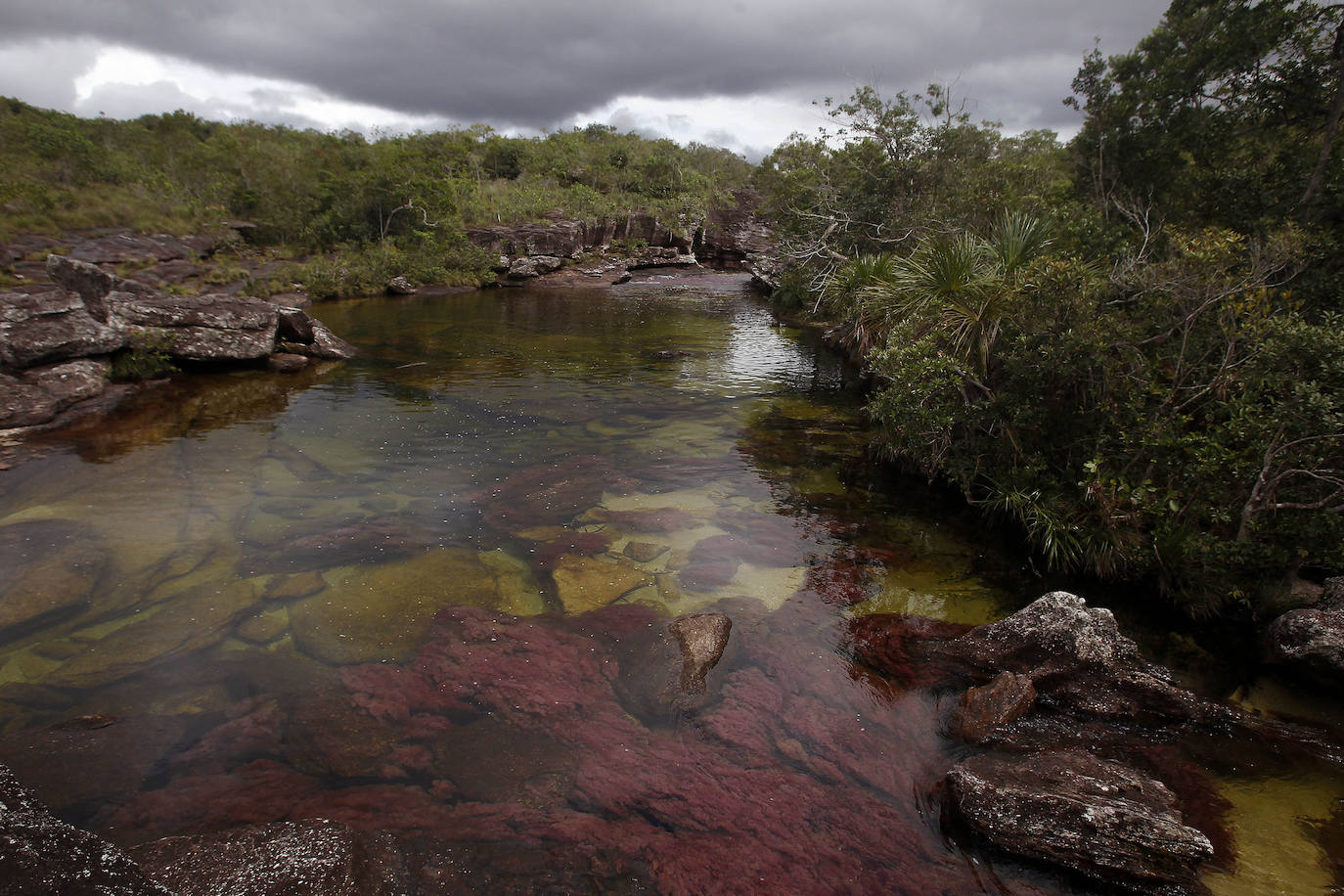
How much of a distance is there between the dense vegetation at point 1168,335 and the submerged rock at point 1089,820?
445 cm

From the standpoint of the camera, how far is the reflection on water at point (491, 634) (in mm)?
5293

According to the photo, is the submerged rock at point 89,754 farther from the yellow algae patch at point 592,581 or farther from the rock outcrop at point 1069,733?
the rock outcrop at point 1069,733

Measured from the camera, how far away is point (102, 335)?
16.6 meters

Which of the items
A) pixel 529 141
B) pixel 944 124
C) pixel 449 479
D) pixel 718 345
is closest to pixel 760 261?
pixel 718 345

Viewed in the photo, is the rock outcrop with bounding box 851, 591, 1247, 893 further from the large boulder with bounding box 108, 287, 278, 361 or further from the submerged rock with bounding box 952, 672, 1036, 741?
the large boulder with bounding box 108, 287, 278, 361

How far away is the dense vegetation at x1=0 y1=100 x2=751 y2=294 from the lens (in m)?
37.3

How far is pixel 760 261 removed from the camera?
52.0 m

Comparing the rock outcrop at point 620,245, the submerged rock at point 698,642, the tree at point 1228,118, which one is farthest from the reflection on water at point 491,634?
the rock outcrop at point 620,245

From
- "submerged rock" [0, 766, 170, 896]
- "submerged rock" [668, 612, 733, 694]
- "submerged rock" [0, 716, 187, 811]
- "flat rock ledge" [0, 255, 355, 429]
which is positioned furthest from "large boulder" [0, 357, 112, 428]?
"submerged rock" [668, 612, 733, 694]

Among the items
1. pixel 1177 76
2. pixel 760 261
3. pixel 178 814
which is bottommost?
pixel 178 814

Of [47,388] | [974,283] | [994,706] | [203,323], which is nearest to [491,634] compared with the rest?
[994,706]

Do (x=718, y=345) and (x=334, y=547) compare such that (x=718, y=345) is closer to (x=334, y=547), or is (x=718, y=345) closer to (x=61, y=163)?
(x=334, y=547)

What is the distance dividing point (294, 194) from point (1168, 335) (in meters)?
53.4

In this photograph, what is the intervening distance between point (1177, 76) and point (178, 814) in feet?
73.5
